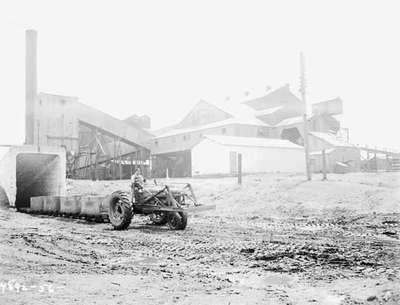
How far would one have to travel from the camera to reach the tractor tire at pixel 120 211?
1219 centimetres

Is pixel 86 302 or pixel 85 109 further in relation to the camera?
pixel 85 109

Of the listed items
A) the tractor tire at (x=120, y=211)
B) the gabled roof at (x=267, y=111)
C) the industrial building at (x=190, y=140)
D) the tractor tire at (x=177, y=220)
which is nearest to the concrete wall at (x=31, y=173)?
the tractor tire at (x=120, y=211)

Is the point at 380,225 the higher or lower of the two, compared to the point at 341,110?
lower

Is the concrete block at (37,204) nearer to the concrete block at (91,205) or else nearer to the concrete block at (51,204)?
the concrete block at (51,204)

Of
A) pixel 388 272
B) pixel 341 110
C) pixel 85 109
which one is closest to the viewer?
pixel 388 272

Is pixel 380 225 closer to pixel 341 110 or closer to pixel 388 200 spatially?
pixel 388 200

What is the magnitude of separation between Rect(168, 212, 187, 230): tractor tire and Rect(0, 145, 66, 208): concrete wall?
38.3ft

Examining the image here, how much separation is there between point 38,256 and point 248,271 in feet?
11.4

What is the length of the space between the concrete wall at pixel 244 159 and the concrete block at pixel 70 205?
19.7 metres

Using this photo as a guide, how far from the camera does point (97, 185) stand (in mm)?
30094

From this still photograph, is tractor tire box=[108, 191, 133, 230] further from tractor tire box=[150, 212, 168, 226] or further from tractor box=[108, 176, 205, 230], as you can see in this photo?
tractor tire box=[150, 212, 168, 226]

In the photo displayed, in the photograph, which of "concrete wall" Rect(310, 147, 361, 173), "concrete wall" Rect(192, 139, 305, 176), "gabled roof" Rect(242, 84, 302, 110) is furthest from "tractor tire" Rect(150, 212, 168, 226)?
"gabled roof" Rect(242, 84, 302, 110)

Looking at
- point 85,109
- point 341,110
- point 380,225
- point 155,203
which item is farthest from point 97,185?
point 341,110

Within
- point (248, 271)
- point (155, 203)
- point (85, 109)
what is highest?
point (85, 109)
